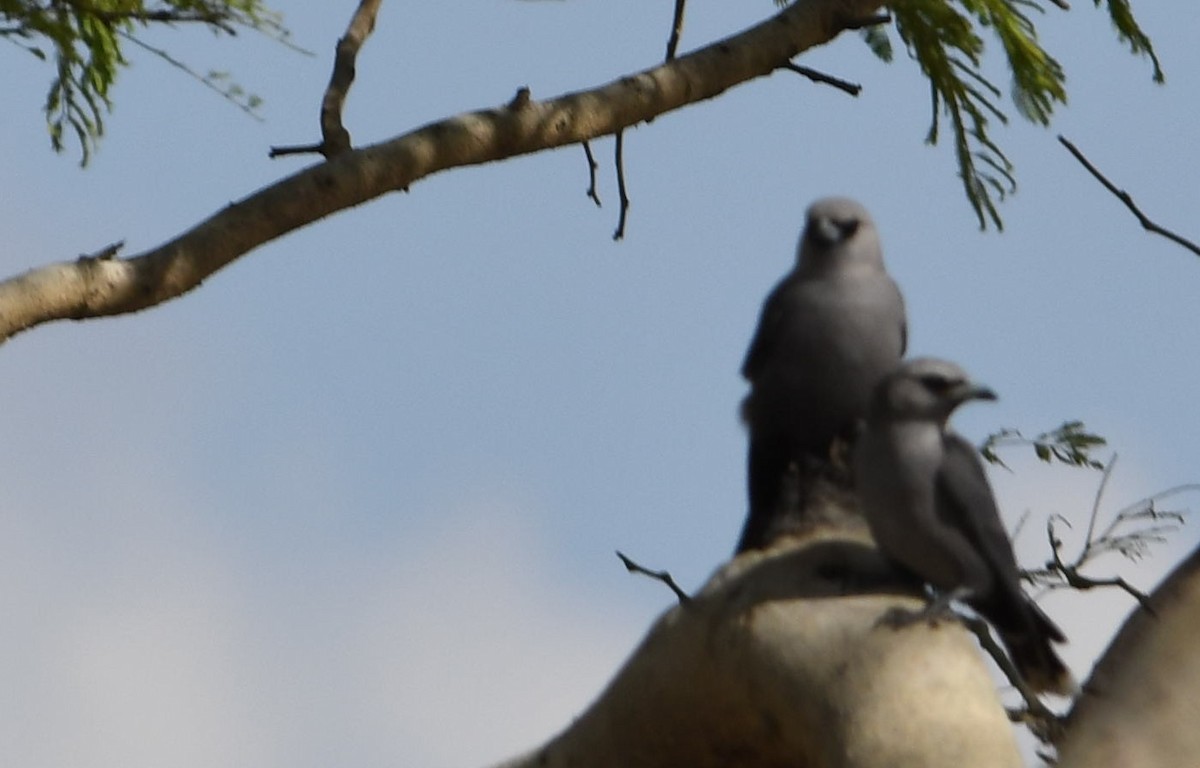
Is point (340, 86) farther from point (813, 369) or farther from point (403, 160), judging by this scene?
point (813, 369)

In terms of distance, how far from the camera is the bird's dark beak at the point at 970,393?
4.68m

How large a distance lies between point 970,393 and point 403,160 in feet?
5.10

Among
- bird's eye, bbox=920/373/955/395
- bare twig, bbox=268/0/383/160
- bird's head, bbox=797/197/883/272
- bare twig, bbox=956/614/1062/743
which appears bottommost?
bare twig, bbox=956/614/1062/743

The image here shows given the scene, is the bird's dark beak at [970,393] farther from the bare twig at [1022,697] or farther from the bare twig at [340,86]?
the bare twig at [340,86]

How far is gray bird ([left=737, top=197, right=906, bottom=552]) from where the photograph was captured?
496cm

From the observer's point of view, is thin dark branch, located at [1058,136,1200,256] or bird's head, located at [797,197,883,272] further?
bird's head, located at [797,197,883,272]

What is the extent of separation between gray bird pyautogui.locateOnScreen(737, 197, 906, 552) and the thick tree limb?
→ 693 mm

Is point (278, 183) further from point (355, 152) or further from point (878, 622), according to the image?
point (878, 622)

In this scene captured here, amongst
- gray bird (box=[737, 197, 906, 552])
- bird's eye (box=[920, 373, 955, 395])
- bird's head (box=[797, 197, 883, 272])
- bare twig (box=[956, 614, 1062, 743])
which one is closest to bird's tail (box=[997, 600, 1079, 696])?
bare twig (box=[956, 614, 1062, 743])

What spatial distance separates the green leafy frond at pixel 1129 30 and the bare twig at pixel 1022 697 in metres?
1.48

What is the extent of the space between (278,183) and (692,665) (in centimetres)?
149

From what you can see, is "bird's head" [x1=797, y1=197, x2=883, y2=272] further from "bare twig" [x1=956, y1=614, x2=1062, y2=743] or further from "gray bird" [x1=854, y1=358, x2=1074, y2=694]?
"bare twig" [x1=956, y1=614, x2=1062, y2=743]

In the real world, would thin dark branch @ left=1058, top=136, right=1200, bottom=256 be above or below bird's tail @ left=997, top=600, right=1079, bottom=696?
above

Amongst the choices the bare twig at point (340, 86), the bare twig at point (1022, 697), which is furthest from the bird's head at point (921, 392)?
the bare twig at point (340, 86)
